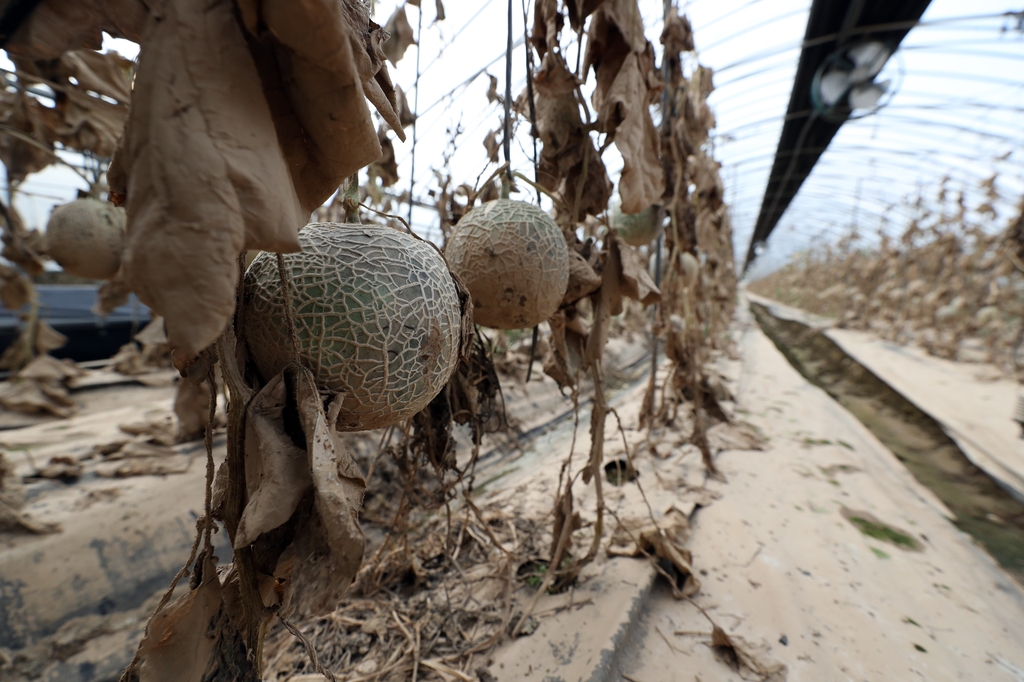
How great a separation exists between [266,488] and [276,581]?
0.67ft

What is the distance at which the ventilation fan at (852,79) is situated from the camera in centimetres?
520

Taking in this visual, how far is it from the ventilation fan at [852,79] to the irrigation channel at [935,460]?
12.5 ft

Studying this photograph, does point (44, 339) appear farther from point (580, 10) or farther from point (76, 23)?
→ point (580, 10)

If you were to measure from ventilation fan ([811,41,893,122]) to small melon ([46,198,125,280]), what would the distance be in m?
7.14

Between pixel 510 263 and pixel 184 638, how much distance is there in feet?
3.59

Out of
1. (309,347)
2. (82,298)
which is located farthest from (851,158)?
(82,298)

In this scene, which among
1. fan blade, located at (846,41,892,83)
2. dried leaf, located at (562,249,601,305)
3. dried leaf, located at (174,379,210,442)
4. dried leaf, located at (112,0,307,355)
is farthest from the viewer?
fan blade, located at (846,41,892,83)

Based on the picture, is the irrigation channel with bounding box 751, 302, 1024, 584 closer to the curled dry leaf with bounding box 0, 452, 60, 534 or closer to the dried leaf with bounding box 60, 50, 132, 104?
the curled dry leaf with bounding box 0, 452, 60, 534

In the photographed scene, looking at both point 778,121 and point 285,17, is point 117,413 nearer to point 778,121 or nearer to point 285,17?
point 285,17

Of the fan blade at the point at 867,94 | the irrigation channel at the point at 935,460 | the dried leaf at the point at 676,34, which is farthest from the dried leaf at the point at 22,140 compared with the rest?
the fan blade at the point at 867,94

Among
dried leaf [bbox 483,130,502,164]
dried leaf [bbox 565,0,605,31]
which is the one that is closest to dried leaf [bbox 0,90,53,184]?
dried leaf [bbox 483,130,502,164]

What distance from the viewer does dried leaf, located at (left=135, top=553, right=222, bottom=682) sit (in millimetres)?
779

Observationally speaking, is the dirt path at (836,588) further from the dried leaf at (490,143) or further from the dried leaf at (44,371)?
the dried leaf at (44,371)

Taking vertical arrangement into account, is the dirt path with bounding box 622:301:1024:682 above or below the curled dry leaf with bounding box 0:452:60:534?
below
